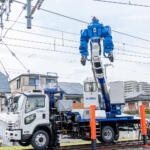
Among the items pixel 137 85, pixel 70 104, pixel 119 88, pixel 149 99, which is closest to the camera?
pixel 70 104

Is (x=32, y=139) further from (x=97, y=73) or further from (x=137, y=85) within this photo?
(x=137, y=85)

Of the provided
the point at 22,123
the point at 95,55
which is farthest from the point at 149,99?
the point at 22,123

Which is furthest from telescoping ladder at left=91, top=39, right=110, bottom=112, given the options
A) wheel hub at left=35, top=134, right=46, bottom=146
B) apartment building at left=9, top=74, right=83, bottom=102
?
apartment building at left=9, top=74, right=83, bottom=102

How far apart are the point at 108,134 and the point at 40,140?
4.21 m

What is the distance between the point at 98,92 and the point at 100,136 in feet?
8.30

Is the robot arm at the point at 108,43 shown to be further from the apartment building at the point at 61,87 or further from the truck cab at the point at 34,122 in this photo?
the apartment building at the point at 61,87

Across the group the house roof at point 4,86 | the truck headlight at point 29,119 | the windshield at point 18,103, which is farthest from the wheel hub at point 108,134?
the house roof at point 4,86

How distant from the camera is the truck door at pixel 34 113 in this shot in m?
11.2

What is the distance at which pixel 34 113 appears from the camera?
11.5 m

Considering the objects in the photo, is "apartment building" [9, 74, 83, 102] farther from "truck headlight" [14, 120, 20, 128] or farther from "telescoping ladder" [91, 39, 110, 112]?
"truck headlight" [14, 120, 20, 128]

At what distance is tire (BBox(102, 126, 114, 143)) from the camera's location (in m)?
13.4

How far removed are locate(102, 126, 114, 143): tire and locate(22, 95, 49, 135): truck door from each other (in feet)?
11.6

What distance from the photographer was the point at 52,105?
1285cm

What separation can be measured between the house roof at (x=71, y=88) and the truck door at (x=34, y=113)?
22.4 m
